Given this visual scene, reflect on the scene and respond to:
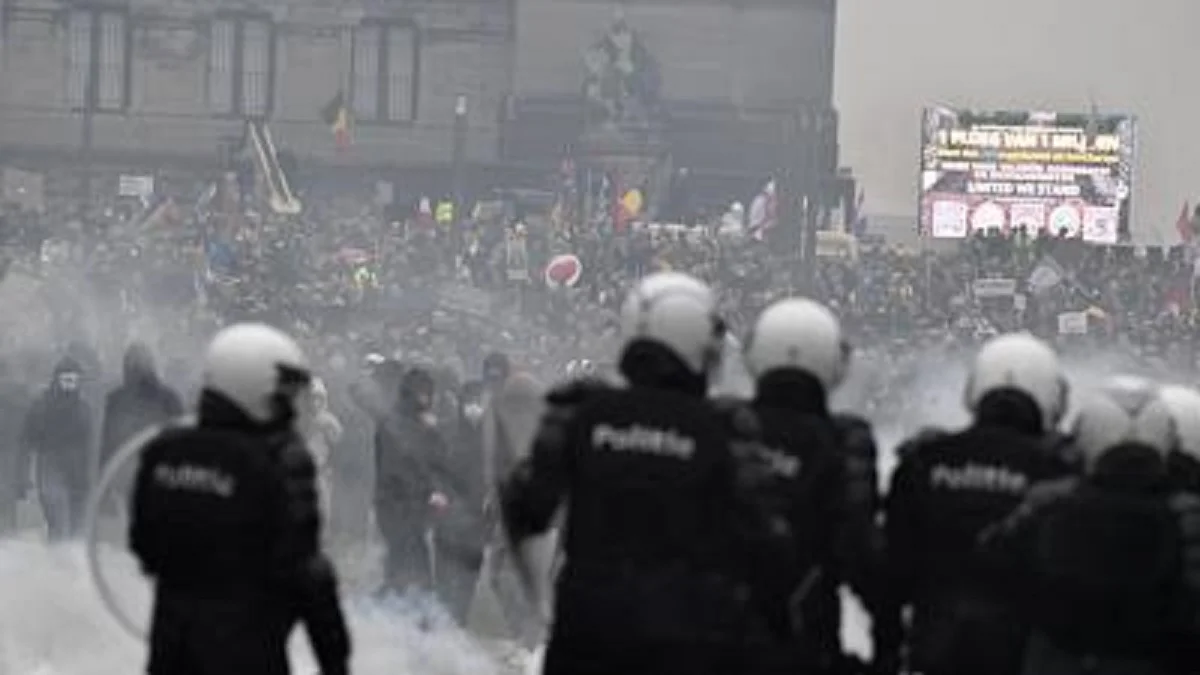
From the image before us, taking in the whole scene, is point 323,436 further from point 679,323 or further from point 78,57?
point 78,57

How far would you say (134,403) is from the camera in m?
19.1

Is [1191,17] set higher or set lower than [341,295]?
higher

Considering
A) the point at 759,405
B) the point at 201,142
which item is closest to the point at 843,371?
the point at 759,405

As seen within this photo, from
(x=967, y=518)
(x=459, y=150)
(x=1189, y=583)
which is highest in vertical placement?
(x=459, y=150)

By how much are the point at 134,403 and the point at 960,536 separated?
10.5 metres

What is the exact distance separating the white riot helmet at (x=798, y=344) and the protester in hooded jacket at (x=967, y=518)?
296 mm

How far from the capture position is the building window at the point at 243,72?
2884 inches

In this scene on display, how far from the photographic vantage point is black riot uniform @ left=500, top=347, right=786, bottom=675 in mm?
8461

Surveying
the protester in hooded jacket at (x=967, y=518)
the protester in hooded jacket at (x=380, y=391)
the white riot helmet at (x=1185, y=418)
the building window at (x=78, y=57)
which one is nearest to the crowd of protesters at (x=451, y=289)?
the protester in hooded jacket at (x=380, y=391)

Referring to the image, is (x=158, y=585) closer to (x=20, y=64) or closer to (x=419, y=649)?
(x=419, y=649)

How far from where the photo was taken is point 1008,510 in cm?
913

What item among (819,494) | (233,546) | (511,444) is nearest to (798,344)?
(819,494)

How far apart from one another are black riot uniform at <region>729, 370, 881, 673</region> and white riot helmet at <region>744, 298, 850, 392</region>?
3cm

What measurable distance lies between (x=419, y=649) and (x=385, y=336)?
→ 58.3 ft
